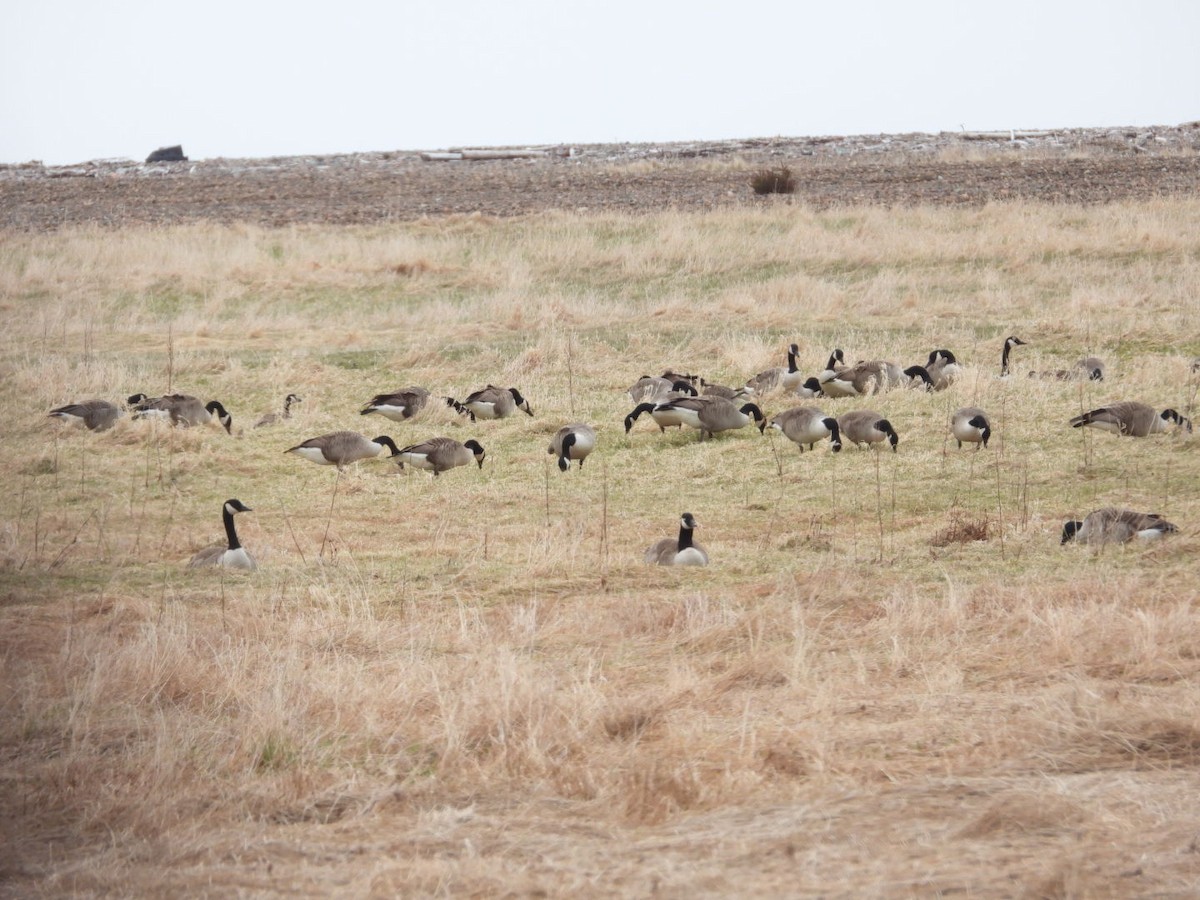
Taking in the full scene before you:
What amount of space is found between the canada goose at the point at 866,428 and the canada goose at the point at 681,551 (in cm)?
395

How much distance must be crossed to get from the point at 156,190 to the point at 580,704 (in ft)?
164

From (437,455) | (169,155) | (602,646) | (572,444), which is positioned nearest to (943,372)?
(572,444)

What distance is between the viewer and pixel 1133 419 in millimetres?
13953

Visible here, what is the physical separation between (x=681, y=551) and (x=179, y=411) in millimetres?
8467

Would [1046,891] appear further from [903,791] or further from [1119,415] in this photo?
[1119,415]

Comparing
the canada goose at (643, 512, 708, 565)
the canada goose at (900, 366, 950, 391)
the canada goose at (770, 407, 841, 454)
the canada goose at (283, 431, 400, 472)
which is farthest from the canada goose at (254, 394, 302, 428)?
the canada goose at (643, 512, 708, 565)

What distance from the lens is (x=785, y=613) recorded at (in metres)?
8.73

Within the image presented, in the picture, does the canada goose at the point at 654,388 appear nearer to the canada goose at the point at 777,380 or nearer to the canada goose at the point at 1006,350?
the canada goose at the point at 777,380

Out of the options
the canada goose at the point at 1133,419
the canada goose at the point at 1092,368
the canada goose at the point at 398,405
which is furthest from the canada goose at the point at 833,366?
the canada goose at the point at 398,405

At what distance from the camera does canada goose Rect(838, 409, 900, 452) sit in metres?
14.0

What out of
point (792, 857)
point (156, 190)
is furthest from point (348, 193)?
point (792, 857)

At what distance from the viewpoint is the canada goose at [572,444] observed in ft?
46.5

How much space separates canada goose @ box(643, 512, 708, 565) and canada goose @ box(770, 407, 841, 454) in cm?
390

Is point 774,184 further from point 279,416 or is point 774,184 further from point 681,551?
point 681,551
